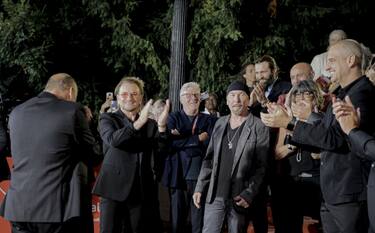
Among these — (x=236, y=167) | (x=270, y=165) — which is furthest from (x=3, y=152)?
(x=270, y=165)

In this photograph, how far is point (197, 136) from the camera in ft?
24.2

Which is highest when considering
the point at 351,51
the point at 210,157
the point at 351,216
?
the point at 351,51

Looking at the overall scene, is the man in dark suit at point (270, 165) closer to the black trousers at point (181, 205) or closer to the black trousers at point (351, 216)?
the black trousers at point (181, 205)

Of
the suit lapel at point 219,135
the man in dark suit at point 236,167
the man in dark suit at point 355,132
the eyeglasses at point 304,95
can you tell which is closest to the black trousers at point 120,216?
the man in dark suit at point 236,167

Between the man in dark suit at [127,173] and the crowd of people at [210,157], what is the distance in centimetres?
1

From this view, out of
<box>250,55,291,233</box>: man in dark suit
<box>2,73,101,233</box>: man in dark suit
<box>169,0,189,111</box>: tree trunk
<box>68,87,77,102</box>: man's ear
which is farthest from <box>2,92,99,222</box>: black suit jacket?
<box>169,0,189,111</box>: tree trunk

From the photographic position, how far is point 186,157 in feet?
24.1

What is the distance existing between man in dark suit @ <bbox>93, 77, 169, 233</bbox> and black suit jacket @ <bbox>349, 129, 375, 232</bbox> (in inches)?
92.7

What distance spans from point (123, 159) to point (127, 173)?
5.4 inches

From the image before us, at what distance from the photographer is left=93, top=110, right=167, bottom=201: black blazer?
6195 millimetres

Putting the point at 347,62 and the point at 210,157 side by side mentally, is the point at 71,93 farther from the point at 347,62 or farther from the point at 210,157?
the point at 347,62

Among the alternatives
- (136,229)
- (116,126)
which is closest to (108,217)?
(136,229)

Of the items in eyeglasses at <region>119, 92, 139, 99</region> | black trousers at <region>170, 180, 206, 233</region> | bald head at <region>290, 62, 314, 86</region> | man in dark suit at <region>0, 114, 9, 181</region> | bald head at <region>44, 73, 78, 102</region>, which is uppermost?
bald head at <region>290, 62, 314, 86</region>

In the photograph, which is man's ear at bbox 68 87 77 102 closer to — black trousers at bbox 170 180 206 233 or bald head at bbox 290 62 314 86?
black trousers at bbox 170 180 206 233
